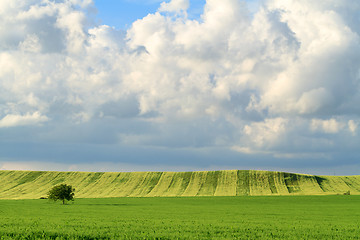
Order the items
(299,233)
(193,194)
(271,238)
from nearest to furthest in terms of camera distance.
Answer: (271,238)
(299,233)
(193,194)

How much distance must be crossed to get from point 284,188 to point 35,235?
152421 millimetres

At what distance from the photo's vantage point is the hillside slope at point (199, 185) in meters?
169

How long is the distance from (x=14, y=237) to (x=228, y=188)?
148 m

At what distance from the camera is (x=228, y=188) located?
17488cm

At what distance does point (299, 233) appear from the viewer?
37219 millimetres

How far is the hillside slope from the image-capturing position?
554 feet

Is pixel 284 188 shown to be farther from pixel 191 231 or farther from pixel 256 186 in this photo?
pixel 191 231

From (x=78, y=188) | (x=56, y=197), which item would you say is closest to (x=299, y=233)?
(x=56, y=197)

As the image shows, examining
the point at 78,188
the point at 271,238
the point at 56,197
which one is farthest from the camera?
the point at 78,188

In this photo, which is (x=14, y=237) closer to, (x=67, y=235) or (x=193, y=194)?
(x=67, y=235)

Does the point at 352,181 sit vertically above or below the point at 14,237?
above

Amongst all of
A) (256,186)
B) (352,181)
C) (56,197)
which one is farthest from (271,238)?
(352,181)

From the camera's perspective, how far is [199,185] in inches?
7215

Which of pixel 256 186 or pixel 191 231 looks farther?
pixel 256 186
